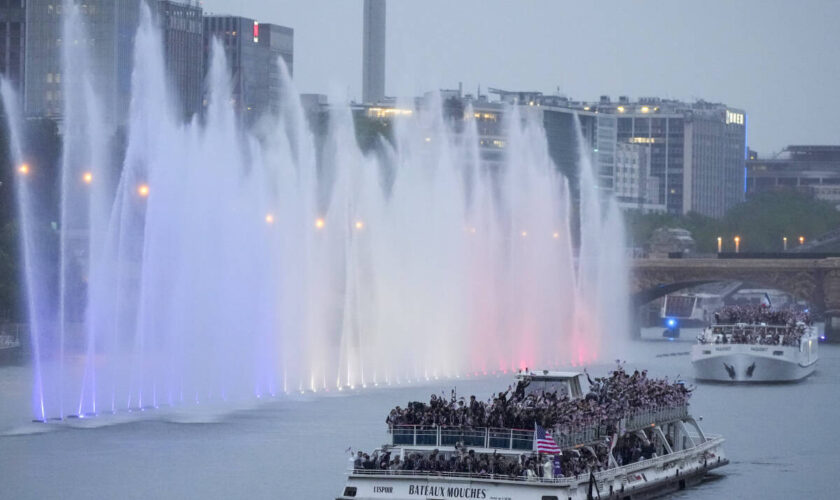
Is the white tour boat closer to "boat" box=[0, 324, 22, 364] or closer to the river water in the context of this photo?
the river water

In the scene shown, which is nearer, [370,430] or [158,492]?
[158,492]

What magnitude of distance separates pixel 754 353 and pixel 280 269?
26483 millimetres

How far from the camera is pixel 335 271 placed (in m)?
83.3

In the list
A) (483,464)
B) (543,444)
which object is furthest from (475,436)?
(543,444)

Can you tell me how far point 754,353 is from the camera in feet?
296

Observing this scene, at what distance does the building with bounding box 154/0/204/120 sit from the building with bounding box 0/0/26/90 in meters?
14.0

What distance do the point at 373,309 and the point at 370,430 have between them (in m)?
22.5

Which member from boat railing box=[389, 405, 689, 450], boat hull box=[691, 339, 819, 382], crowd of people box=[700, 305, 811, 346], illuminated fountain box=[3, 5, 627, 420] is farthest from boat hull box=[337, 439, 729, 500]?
crowd of people box=[700, 305, 811, 346]

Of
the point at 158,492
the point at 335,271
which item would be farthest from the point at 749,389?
the point at 158,492

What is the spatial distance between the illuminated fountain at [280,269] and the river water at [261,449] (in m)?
2.75

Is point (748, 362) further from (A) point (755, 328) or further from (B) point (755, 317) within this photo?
(B) point (755, 317)

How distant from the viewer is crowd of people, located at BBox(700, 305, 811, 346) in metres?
91.2

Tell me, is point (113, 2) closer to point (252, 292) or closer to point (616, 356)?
point (616, 356)

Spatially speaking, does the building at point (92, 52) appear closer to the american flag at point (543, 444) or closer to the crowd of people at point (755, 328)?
the crowd of people at point (755, 328)
